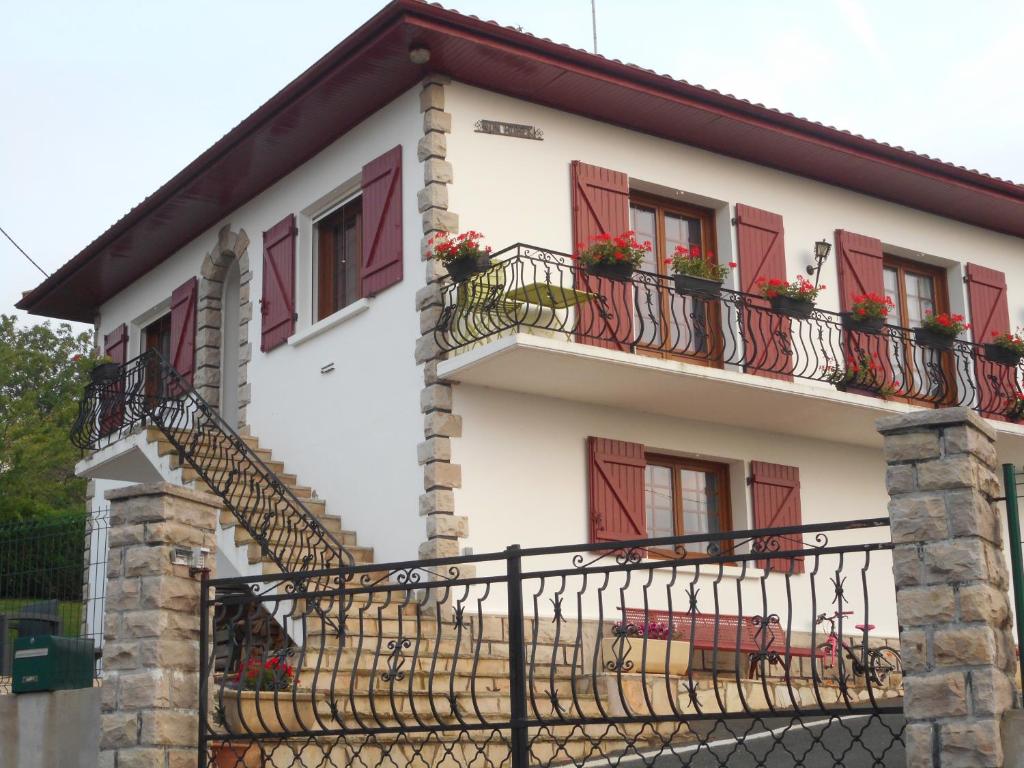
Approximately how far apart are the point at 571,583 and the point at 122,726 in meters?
5.29

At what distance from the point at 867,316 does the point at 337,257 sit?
561 centimetres

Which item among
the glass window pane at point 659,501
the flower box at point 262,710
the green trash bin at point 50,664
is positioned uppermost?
the glass window pane at point 659,501

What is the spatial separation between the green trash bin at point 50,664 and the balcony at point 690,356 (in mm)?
4303

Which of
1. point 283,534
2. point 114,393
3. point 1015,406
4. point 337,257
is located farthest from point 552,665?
point 1015,406

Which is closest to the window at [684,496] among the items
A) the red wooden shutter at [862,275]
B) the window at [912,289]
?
the red wooden shutter at [862,275]

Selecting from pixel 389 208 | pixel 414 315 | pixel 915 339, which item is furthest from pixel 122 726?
pixel 915 339

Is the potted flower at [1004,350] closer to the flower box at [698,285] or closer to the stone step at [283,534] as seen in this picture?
the flower box at [698,285]

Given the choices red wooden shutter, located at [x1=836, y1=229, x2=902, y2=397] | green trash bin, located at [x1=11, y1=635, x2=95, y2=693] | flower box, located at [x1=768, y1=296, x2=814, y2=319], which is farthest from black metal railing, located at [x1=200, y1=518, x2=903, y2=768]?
flower box, located at [x1=768, y1=296, x2=814, y2=319]

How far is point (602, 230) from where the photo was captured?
559 inches

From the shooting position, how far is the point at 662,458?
1452 cm

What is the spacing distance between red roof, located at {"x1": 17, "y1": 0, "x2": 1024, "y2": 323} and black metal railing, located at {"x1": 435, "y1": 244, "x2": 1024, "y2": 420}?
1658mm

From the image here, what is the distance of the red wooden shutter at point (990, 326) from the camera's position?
16.3 metres

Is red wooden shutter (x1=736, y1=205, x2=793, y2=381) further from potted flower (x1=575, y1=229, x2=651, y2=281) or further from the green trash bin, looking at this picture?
the green trash bin

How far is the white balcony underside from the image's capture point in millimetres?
12555
